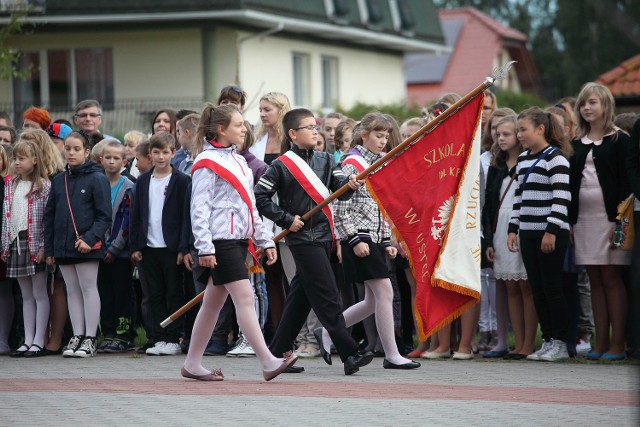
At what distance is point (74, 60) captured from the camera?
33.2 metres

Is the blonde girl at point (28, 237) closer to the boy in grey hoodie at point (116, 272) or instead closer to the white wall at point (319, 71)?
the boy in grey hoodie at point (116, 272)

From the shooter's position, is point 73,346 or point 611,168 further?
point 73,346

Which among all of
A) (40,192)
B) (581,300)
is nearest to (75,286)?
(40,192)

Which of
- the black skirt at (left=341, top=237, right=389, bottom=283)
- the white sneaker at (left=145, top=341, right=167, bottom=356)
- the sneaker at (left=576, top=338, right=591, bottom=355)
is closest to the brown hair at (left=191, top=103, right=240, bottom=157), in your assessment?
the black skirt at (left=341, top=237, right=389, bottom=283)

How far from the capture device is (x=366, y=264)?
9.68 m

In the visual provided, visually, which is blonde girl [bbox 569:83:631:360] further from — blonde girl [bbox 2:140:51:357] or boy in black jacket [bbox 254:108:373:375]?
blonde girl [bbox 2:140:51:357]

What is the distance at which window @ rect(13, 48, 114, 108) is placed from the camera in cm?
3262

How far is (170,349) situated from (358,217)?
277 cm

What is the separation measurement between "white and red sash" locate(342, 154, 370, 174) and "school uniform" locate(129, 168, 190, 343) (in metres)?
2.13

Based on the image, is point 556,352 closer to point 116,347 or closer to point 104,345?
point 116,347

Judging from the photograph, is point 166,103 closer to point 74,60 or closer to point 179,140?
point 74,60

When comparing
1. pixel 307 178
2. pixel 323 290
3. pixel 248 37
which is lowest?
pixel 323 290

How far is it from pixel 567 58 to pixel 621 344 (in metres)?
57.9

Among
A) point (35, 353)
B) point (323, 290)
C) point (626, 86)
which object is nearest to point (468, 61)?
point (626, 86)
